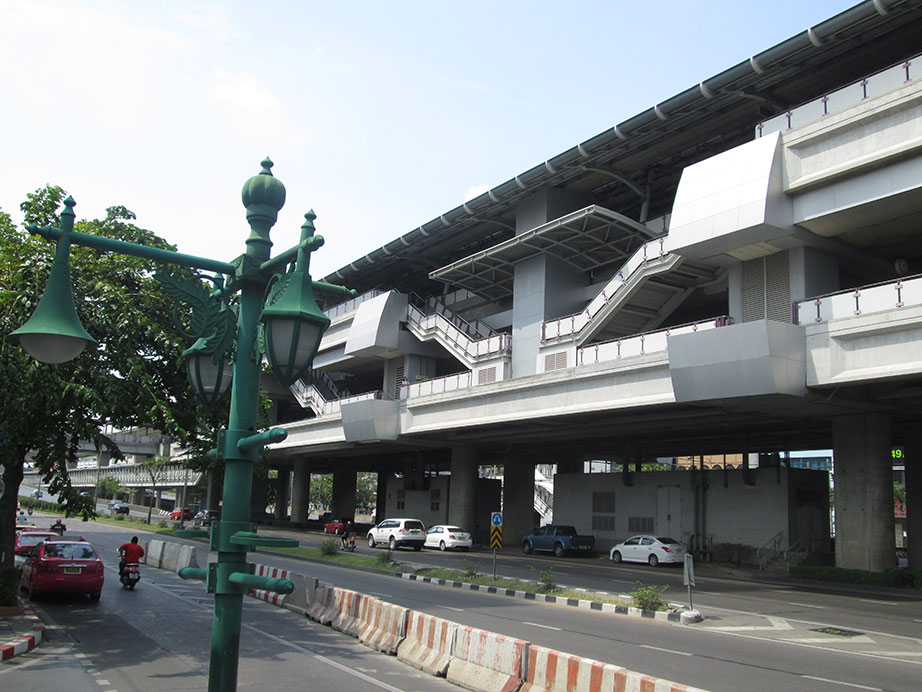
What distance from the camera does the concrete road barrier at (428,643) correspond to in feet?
36.8

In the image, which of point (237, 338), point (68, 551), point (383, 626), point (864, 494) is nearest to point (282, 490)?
point (68, 551)

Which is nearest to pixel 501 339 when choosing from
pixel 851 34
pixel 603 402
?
pixel 603 402

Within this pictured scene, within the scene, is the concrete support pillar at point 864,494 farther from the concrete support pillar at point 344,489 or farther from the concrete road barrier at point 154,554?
the concrete support pillar at point 344,489

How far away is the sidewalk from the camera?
11.5 meters

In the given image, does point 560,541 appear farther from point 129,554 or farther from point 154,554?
point 129,554

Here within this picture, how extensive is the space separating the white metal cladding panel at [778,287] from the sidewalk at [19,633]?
22.7 m

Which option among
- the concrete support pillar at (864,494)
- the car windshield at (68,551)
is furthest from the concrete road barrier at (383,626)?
the concrete support pillar at (864,494)

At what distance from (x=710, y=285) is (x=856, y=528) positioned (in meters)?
10.9

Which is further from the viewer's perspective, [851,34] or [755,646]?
[851,34]

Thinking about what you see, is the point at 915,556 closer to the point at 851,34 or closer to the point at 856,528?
the point at 856,528

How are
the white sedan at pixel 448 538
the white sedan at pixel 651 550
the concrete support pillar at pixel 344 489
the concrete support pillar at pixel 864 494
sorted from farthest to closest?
1. the concrete support pillar at pixel 344 489
2. the white sedan at pixel 448 538
3. the white sedan at pixel 651 550
4. the concrete support pillar at pixel 864 494

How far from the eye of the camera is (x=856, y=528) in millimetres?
26328

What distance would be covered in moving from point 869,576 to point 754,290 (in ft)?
33.6

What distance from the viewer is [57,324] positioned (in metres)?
5.30
